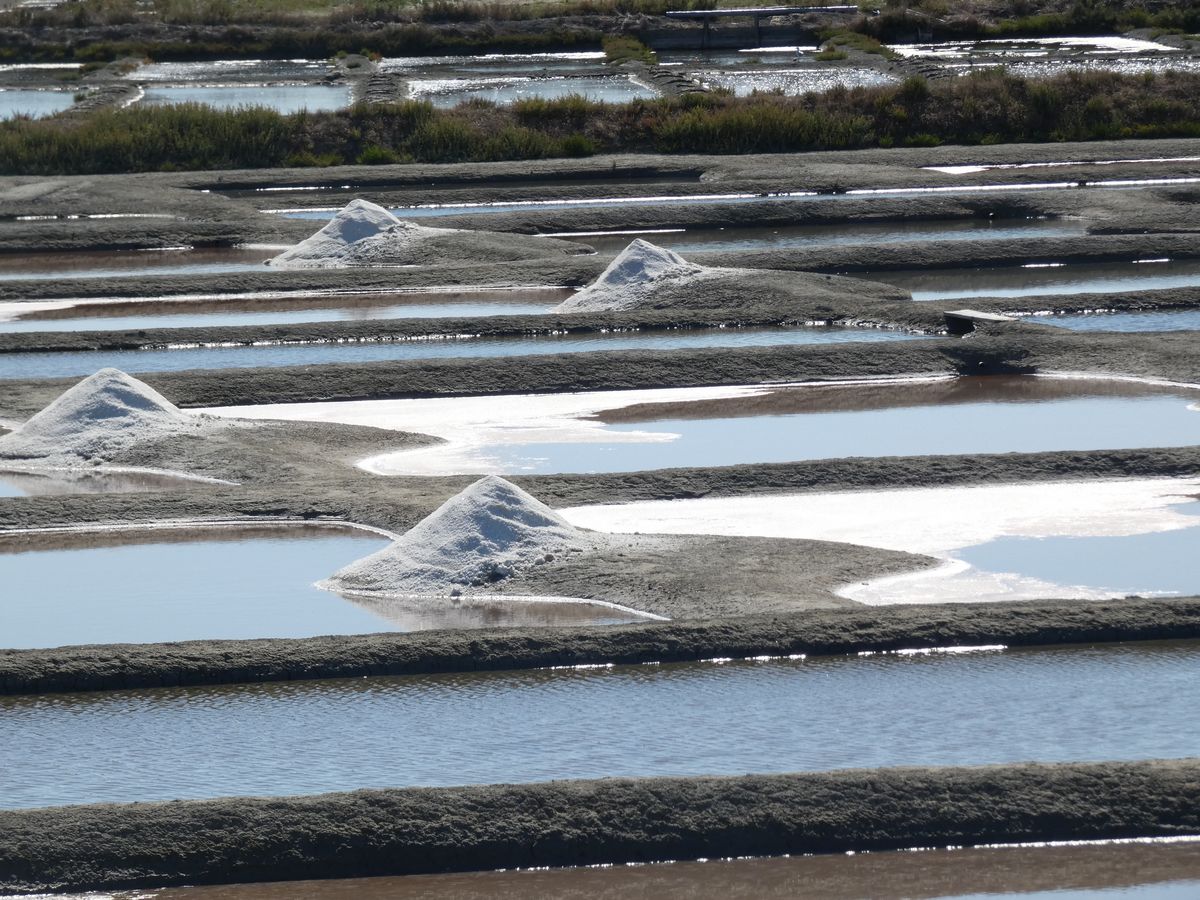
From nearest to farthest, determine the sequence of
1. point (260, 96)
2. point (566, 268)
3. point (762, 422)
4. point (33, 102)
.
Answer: point (762, 422)
point (566, 268)
point (33, 102)
point (260, 96)

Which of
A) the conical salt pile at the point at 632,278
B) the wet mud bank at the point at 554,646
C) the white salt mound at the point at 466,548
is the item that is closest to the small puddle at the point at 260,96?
the conical salt pile at the point at 632,278

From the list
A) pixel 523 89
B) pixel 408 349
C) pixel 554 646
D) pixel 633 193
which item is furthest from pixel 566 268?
pixel 523 89

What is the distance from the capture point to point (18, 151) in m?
22.5

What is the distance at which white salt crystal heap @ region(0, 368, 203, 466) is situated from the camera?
33.1 ft

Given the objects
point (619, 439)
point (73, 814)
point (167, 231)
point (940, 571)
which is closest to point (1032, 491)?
point (940, 571)

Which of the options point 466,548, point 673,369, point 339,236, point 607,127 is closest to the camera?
point 466,548

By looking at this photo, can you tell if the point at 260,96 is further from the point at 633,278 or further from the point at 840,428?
the point at 840,428

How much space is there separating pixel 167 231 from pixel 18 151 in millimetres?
4746

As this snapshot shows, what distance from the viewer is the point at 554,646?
22.1 ft

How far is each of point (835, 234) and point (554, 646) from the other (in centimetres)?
1186

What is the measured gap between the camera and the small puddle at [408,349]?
12766mm

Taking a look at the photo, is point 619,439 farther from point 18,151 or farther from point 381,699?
point 18,151

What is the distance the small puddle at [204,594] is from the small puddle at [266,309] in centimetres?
575

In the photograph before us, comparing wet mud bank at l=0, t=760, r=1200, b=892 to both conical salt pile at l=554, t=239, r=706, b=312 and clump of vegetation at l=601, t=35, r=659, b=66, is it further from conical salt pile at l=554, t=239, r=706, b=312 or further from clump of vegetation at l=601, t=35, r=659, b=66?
clump of vegetation at l=601, t=35, r=659, b=66
